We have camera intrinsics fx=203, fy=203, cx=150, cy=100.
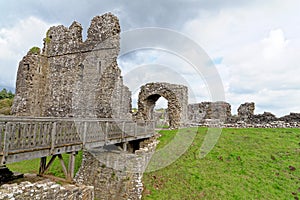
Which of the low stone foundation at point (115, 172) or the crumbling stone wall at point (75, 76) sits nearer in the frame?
the low stone foundation at point (115, 172)

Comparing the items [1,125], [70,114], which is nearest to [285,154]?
[1,125]

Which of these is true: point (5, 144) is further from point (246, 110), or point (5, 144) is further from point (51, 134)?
point (246, 110)

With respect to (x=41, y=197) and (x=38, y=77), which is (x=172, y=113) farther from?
(x=41, y=197)

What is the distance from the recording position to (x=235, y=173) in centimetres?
970

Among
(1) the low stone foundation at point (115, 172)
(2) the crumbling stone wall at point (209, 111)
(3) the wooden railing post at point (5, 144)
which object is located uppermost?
(2) the crumbling stone wall at point (209, 111)

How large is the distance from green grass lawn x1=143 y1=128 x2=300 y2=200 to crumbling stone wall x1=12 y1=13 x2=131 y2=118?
18.9 feet

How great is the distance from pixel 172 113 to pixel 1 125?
15815 mm

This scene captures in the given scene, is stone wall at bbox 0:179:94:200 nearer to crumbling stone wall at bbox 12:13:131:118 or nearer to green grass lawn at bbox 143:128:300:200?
green grass lawn at bbox 143:128:300:200

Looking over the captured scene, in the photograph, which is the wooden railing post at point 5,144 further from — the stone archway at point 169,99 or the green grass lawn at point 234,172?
the stone archway at point 169,99

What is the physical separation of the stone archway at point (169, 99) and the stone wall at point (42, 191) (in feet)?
42.0

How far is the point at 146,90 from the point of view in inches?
793

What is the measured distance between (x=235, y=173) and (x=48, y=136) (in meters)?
8.35

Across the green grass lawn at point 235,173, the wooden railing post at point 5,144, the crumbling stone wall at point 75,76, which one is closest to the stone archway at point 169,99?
the crumbling stone wall at point 75,76

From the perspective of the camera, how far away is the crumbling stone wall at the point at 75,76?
15.4 m
